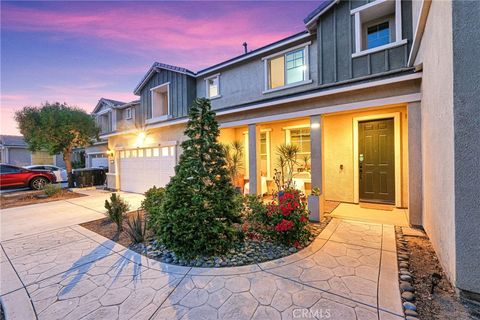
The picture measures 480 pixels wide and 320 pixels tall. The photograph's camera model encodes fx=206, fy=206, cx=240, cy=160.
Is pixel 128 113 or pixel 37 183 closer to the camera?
pixel 37 183

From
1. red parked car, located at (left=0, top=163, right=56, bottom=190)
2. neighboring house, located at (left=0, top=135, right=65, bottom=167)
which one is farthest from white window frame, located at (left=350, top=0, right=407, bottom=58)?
neighboring house, located at (left=0, top=135, right=65, bottom=167)

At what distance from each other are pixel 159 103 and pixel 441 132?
11949mm

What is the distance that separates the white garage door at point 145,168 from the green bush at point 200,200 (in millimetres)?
5242

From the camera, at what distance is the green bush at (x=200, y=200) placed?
3.45m

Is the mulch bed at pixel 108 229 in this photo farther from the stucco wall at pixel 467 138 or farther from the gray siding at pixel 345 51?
the gray siding at pixel 345 51

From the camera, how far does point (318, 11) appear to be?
6363mm

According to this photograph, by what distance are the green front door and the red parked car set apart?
53.7ft

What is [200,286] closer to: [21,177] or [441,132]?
[441,132]

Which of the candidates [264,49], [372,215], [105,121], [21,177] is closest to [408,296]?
[372,215]

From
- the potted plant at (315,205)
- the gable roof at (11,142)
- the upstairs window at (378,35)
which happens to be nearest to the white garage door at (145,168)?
the potted plant at (315,205)

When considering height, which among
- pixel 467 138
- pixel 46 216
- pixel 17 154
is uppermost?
pixel 17 154

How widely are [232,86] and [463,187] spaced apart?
27.0 feet

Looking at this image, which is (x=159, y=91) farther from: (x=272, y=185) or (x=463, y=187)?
(x=463, y=187)

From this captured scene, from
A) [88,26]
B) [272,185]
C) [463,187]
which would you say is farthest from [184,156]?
[88,26]
